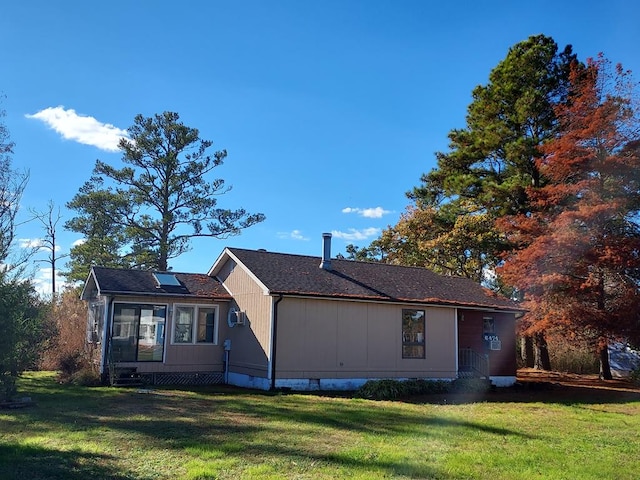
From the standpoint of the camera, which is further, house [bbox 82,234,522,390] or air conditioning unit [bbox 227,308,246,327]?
air conditioning unit [bbox 227,308,246,327]

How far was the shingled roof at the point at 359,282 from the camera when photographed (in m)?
15.7

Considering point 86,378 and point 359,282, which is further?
point 359,282

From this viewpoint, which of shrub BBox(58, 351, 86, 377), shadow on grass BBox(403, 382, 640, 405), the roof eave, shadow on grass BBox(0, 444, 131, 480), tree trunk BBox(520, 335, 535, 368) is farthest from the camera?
tree trunk BBox(520, 335, 535, 368)

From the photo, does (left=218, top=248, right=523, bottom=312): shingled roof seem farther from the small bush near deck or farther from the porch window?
the porch window

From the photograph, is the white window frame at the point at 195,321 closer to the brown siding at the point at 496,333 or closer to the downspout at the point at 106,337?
the downspout at the point at 106,337

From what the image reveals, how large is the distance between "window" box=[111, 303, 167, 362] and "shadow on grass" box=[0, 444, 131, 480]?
8794 millimetres

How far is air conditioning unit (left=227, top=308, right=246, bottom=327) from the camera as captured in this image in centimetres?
1628

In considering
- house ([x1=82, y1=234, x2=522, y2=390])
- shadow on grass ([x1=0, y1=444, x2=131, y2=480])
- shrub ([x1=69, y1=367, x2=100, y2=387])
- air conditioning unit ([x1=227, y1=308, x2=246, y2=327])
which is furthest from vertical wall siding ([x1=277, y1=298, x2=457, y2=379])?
shadow on grass ([x1=0, y1=444, x2=131, y2=480])

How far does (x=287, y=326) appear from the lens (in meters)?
14.9

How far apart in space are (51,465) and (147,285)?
1055 cm

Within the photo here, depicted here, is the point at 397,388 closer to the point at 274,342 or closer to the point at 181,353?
the point at 274,342

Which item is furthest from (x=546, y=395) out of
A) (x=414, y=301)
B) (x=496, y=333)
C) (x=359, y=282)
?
(x=359, y=282)

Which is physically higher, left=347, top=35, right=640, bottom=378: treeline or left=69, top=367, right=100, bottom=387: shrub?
left=347, top=35, right=640, bottom=378: treeline

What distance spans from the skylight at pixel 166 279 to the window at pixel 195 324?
2.61 ft
